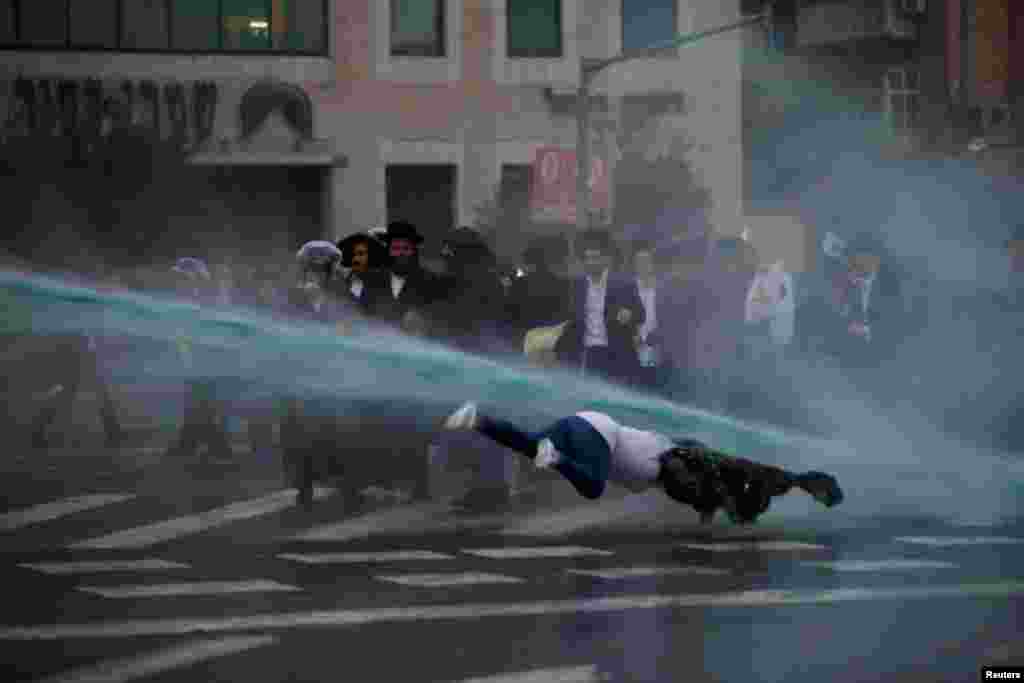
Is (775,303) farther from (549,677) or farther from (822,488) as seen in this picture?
(549,677)

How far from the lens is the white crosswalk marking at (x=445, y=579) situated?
13.0 meters

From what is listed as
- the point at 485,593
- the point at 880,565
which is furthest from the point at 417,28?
the point at 485,593

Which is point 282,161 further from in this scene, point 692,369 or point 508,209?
point 692,369

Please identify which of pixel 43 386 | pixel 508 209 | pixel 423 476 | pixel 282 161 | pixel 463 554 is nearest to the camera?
pixel 463 554

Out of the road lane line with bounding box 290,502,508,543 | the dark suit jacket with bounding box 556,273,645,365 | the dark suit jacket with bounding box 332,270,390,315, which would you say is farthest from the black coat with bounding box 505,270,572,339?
the road lane line with bounding box 290,502,508,543

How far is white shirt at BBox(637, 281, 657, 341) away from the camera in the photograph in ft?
60.6

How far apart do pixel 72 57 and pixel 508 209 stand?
8173 millimetres

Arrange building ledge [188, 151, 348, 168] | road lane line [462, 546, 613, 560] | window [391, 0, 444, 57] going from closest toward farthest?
road lane line [462, 546, 613, 560] → building ledge [188, 151, 348, 168] → window [391, 0, 444, 57]

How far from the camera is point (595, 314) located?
1856cm

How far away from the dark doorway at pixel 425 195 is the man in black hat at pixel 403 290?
26220 mm

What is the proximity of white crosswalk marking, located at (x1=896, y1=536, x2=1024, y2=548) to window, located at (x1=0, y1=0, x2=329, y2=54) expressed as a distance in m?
28.6

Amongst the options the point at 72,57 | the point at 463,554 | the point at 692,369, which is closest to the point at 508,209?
the point at 72,57

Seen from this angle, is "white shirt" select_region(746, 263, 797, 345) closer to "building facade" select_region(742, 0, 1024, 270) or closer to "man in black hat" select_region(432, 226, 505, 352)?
"man in black hat" select_region(432, 226, 505, 352)

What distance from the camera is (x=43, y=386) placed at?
21938mm
